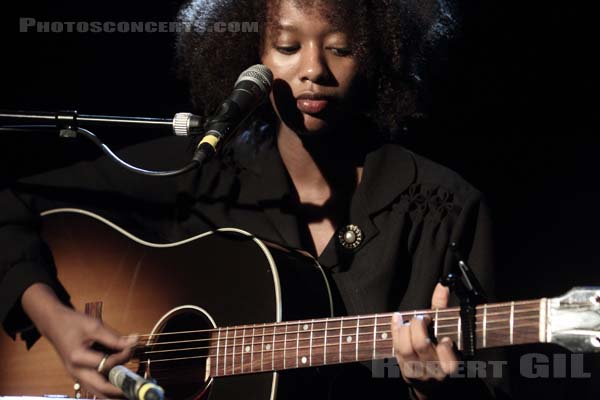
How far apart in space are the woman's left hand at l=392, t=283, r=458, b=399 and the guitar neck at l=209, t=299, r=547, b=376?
0.03 metres

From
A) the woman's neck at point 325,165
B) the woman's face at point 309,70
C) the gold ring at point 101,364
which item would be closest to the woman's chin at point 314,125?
the woman's face at point 309,70

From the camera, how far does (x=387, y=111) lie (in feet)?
9.87

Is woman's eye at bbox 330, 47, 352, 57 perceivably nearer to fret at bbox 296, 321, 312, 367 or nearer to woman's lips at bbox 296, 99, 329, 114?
woman's lips at bbox 296, 99, 329, 114

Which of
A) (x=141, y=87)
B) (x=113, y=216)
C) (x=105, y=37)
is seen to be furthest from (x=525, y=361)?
(x=105, y=37)

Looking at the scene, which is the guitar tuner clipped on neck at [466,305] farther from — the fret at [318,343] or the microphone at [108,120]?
the microphone at [108,120]

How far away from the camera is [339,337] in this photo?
222 cm

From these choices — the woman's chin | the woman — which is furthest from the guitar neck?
the woman's chin

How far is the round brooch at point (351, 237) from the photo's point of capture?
2.63 metres

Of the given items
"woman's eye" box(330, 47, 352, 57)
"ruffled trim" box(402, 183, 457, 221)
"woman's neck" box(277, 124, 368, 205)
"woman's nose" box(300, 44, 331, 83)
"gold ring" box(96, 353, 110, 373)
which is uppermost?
"woman's eye" box(330, 47, 352, 57)

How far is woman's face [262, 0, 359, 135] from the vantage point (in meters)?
2.61

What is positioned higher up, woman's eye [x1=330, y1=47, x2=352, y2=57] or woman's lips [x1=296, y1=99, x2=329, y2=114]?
woman's eye [x1=330, y1=47, x2=352, y2=57]

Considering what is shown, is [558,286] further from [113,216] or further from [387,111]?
[113,216]

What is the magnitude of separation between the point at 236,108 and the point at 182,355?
2.52ft

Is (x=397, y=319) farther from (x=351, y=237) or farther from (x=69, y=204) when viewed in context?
(x=69, y=204)
